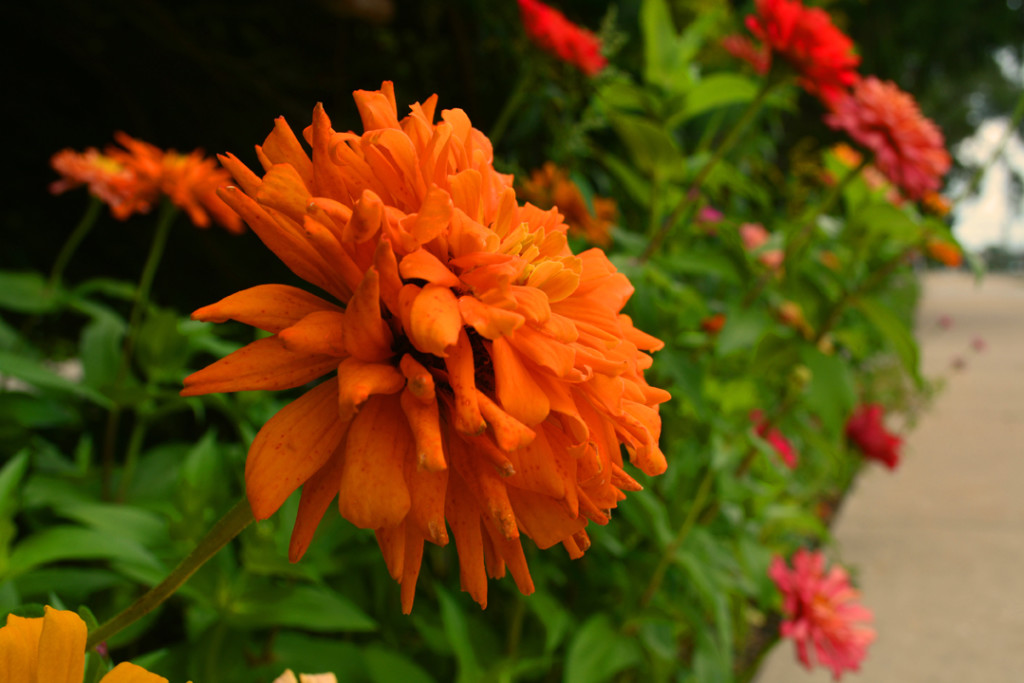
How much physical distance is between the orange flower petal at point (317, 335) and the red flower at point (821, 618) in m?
1.47

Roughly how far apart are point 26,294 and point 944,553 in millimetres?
3220

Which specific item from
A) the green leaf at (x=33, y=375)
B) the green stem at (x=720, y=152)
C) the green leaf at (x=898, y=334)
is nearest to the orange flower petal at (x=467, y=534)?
the green leaf at (x=33, y=375)

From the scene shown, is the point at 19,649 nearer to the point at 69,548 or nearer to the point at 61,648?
the point at 61,648

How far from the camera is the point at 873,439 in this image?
2096mm

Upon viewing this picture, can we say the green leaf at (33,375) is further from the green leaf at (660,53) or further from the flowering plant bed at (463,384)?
the green leaf at (660,53)

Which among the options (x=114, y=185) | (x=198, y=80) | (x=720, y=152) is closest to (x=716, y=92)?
(x=720, y=152)

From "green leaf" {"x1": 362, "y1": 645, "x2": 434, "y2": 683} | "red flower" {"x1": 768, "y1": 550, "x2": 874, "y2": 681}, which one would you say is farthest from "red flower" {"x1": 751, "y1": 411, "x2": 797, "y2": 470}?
"green leaf" {"x1": 362, "y1": 645, "x2": 434, "y2": 683}

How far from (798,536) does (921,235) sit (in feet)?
6.20

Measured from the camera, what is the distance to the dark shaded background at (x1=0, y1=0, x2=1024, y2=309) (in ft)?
6.21

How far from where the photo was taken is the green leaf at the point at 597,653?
1214mm

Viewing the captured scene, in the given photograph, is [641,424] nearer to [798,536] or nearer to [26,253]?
[26,253]

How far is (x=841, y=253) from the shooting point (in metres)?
1.92

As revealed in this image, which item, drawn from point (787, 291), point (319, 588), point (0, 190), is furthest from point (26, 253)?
point (787, 291)

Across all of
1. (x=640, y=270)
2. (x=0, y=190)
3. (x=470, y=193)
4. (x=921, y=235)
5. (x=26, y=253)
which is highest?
(x=921, y=235)
